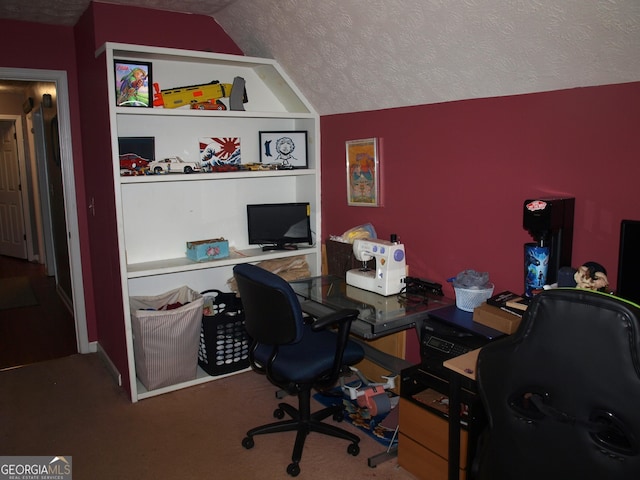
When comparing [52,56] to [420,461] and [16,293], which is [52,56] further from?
[420,461]

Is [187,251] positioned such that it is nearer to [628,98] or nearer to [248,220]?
[248,220]

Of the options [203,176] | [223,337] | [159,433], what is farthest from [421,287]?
[159,433]

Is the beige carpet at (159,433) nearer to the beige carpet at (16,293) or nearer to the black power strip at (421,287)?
the black power strip at (421,287)

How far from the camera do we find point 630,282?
188 cm

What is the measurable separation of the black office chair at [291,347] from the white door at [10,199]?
5575 millimetres

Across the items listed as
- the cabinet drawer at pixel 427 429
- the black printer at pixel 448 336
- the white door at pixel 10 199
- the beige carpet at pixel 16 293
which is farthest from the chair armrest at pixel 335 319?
the white door at pixel 10 199

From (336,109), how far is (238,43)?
818mm

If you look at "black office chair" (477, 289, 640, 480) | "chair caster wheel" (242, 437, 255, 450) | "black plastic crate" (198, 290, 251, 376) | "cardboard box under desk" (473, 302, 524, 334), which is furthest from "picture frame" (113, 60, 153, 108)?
"black office chair" (477, 289, 640, 480)

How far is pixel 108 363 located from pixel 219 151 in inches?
63.4

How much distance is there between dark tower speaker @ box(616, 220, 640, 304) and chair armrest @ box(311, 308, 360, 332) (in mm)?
1060

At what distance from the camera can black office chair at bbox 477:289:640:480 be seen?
1250 millimetres

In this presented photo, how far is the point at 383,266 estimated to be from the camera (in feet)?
8.93

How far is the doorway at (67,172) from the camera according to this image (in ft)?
11.2

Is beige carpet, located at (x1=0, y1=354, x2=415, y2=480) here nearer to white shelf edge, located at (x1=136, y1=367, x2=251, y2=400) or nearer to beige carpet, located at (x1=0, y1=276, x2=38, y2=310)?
white shelf edge, located at (x1=136, y1=367, x2=251, y2=400)
